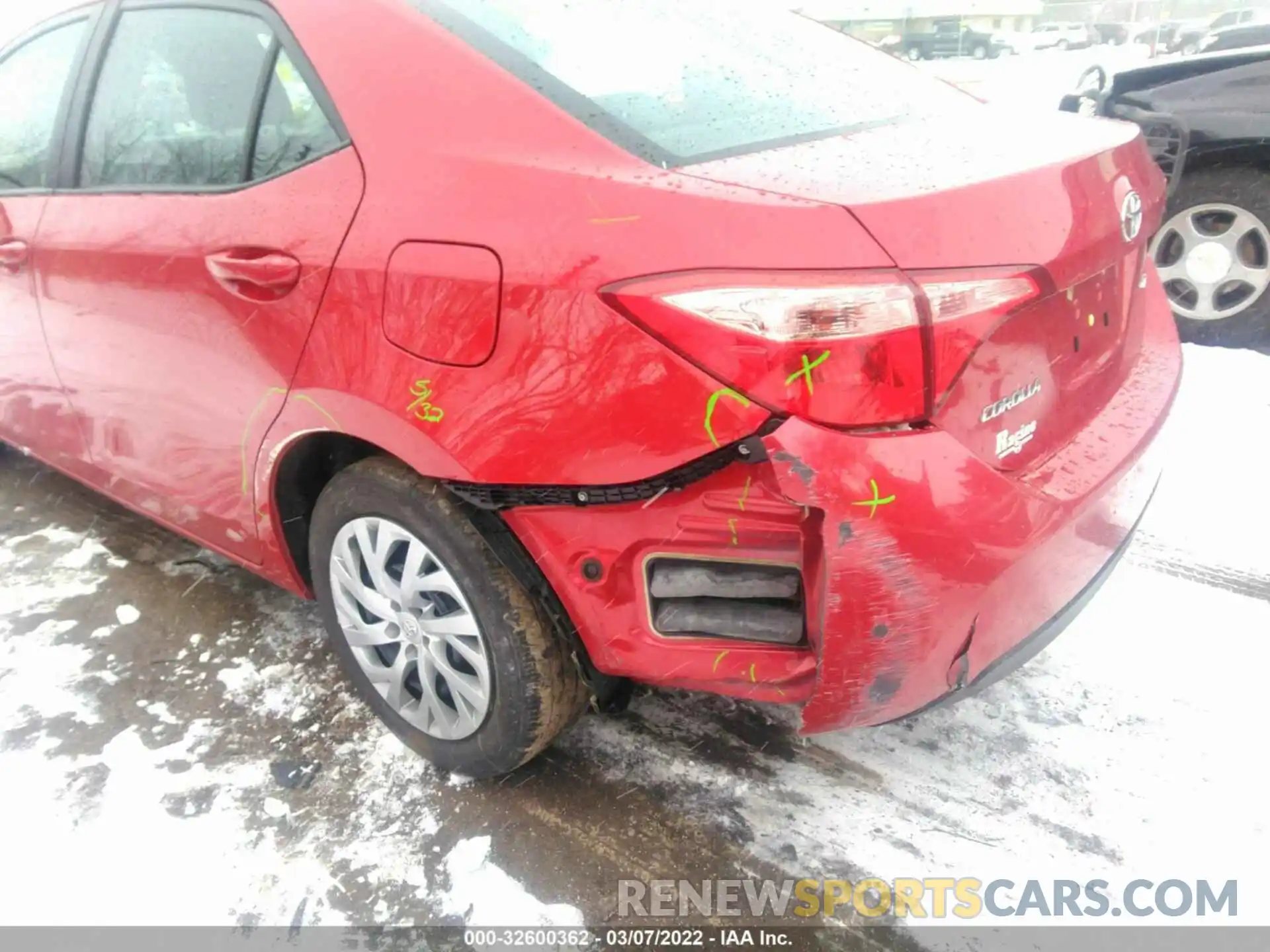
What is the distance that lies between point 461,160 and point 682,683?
105 cm

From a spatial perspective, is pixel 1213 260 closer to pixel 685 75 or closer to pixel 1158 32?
pixel 685 75

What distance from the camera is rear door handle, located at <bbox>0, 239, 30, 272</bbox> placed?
2.62 m

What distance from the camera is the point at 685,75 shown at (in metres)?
1.78

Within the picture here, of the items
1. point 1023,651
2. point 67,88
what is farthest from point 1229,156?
point 67,88

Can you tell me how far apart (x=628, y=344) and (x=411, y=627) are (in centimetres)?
94

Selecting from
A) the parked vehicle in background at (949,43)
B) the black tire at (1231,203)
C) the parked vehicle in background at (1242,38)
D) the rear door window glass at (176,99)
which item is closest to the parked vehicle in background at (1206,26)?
the parked vehicle in background at (949,43)

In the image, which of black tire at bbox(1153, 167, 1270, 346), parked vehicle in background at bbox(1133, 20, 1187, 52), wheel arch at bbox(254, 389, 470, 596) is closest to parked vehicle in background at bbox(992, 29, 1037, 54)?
parked vehicle in background at bbox(1133, 20, 1187, 52)

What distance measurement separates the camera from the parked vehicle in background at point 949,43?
20016 mm

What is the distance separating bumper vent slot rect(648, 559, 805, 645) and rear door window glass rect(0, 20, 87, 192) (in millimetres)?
2359

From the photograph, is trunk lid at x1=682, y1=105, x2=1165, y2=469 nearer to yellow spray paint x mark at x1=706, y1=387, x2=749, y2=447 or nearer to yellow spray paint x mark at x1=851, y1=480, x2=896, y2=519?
yellow spray paint x mark at x1=851, y1=480, x2=896, y2=519

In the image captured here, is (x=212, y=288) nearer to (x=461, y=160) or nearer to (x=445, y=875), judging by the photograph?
(x=461, y=160)

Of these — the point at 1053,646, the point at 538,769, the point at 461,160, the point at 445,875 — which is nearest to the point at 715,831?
the point at 538,769

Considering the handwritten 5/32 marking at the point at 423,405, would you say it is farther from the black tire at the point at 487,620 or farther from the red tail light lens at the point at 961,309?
the red tail light lens at the point at 961,309

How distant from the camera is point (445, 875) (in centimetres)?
184
